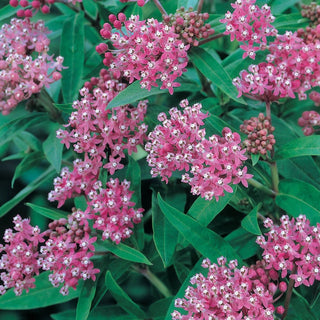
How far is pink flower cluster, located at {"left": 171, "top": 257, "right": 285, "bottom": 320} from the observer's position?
158 cm

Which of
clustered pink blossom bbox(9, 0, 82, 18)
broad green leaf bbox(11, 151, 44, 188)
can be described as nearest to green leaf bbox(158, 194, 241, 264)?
broad green leaf bbox(11, 151, 44, 188)

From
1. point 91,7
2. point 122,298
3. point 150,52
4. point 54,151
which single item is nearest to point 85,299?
point 122,298

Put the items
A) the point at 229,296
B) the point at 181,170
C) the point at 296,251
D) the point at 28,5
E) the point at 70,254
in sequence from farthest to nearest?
1. the point at 28,5
2. the point at 181,170
3. the point at 70,254
4. the point at 296,251
5. the point at 229,296

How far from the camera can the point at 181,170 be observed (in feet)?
6.25

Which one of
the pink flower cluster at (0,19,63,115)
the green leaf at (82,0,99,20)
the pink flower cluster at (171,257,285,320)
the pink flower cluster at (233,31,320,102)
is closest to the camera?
the pink flower cluster at (171,257,285,320)

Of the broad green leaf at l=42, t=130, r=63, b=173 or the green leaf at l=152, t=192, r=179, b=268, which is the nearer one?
the green leaf at l=152, t=192, r=179, b=268

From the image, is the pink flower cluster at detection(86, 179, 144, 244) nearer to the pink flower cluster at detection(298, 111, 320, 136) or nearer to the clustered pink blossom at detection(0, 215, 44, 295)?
the clustered pink blossom at detection(0, 215, 44, 295)

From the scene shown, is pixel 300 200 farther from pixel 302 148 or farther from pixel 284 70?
pixel 284 70

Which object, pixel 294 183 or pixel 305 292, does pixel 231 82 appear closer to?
pixel 294 183

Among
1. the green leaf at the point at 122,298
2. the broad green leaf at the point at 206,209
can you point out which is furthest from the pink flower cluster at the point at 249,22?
the green leaf at the point at 122,298

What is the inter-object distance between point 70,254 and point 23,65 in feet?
2.59

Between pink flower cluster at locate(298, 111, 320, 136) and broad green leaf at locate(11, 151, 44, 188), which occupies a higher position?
pink flower cluster at locate(298, 111, 320, 136)

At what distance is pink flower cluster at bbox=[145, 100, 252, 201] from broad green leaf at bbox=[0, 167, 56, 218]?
75cm

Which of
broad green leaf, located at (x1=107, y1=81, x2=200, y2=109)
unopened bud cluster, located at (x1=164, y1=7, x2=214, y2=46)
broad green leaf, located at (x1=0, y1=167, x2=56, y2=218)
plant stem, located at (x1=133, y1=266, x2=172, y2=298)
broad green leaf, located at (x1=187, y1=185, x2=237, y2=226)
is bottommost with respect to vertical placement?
plant stem, located at (x1=133, y1=266, x2=172, y2=298)
